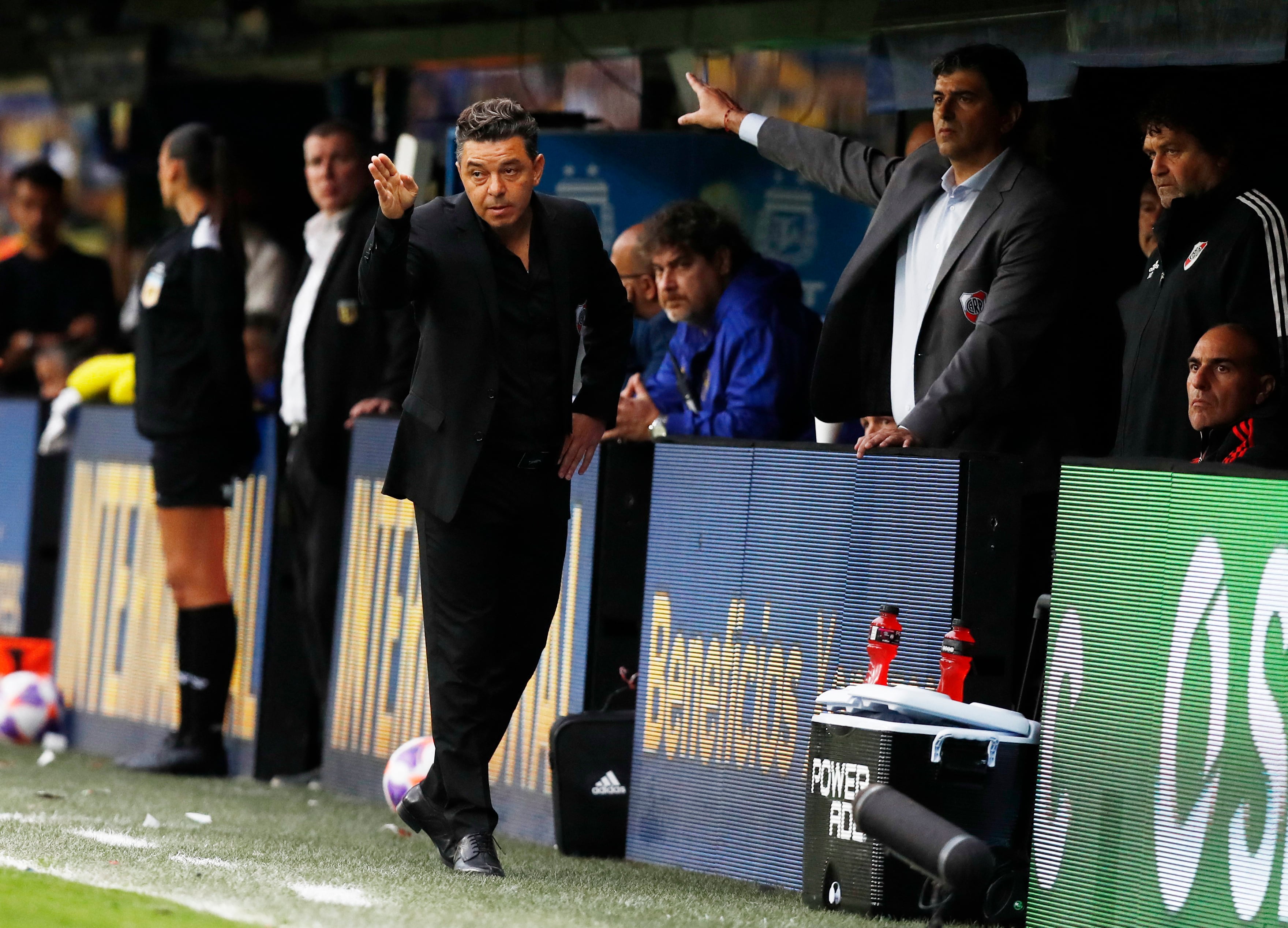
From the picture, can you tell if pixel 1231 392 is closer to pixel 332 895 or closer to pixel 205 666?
pixel 332 895

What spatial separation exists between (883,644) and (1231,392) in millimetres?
1197

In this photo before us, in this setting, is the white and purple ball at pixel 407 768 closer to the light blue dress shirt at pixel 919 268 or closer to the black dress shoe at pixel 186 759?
the black dress shoe at pixel 186 759

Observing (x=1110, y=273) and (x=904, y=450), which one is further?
(x=1110, y=273)

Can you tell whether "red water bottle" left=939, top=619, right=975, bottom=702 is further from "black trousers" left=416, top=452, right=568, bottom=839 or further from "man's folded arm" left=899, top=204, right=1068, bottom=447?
"black trousers" left=416, top=452, right=568, bottom=839

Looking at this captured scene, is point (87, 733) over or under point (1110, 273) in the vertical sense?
under

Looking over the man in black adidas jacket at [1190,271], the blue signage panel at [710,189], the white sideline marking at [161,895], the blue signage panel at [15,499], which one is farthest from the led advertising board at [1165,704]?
the blue signage panel at [15,499]

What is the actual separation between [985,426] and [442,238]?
1.65m

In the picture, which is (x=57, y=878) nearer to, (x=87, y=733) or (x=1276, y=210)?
(x=1276, y=210)

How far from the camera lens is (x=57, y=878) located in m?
5.45

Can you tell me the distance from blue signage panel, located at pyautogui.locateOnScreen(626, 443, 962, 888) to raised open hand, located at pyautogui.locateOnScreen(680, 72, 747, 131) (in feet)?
3.75

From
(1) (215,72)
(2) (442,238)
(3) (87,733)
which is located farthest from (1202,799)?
(1) (215,72)

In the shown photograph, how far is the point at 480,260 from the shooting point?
20.2 ft

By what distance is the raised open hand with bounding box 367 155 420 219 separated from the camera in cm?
577

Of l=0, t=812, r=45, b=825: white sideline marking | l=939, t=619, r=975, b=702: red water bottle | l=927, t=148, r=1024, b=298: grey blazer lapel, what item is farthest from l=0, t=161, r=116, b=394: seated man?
l=939, t=619, r=975, b=702: red water bottle
